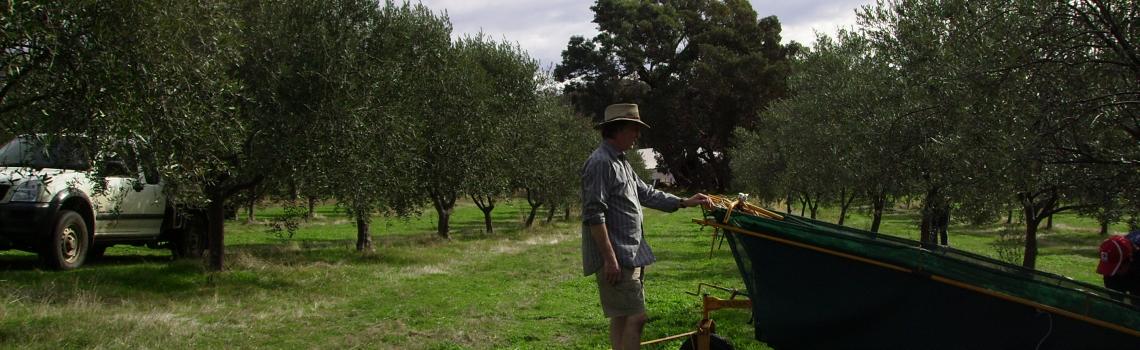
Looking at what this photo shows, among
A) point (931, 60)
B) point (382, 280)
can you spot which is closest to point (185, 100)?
point (382, 280)

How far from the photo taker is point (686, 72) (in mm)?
69812

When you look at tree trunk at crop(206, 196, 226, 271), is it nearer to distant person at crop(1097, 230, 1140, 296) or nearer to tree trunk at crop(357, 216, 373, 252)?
tree trunk at crop(357, 216, 373, 252)

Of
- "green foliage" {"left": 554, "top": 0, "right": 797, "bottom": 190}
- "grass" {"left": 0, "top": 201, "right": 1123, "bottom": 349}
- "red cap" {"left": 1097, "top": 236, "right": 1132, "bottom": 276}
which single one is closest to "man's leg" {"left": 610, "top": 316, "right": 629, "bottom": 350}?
"grass" {"left": 0, "top": 201, "right": 1123, "bottom": 349}

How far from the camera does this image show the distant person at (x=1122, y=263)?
20.6ft

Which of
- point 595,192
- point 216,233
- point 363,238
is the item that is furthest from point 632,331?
point 363,238

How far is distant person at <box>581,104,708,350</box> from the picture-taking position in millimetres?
5359

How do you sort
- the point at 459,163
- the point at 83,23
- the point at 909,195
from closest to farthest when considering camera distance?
the point at 83,23, the point at 909,195, the point at 459,163

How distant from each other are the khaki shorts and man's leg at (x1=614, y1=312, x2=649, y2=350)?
0.14 feet

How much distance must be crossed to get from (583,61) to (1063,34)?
6734 centimetres

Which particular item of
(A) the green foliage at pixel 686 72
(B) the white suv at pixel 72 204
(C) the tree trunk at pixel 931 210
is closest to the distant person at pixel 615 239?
(B) the white suv at pixel 72 204

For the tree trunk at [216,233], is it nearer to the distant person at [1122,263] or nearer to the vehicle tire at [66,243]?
the vehicle tire at [66,243]

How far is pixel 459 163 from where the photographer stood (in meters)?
23.7

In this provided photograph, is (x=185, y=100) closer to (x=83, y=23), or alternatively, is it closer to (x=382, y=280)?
(x=83, y=23)

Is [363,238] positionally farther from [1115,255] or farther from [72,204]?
[1115,255]
